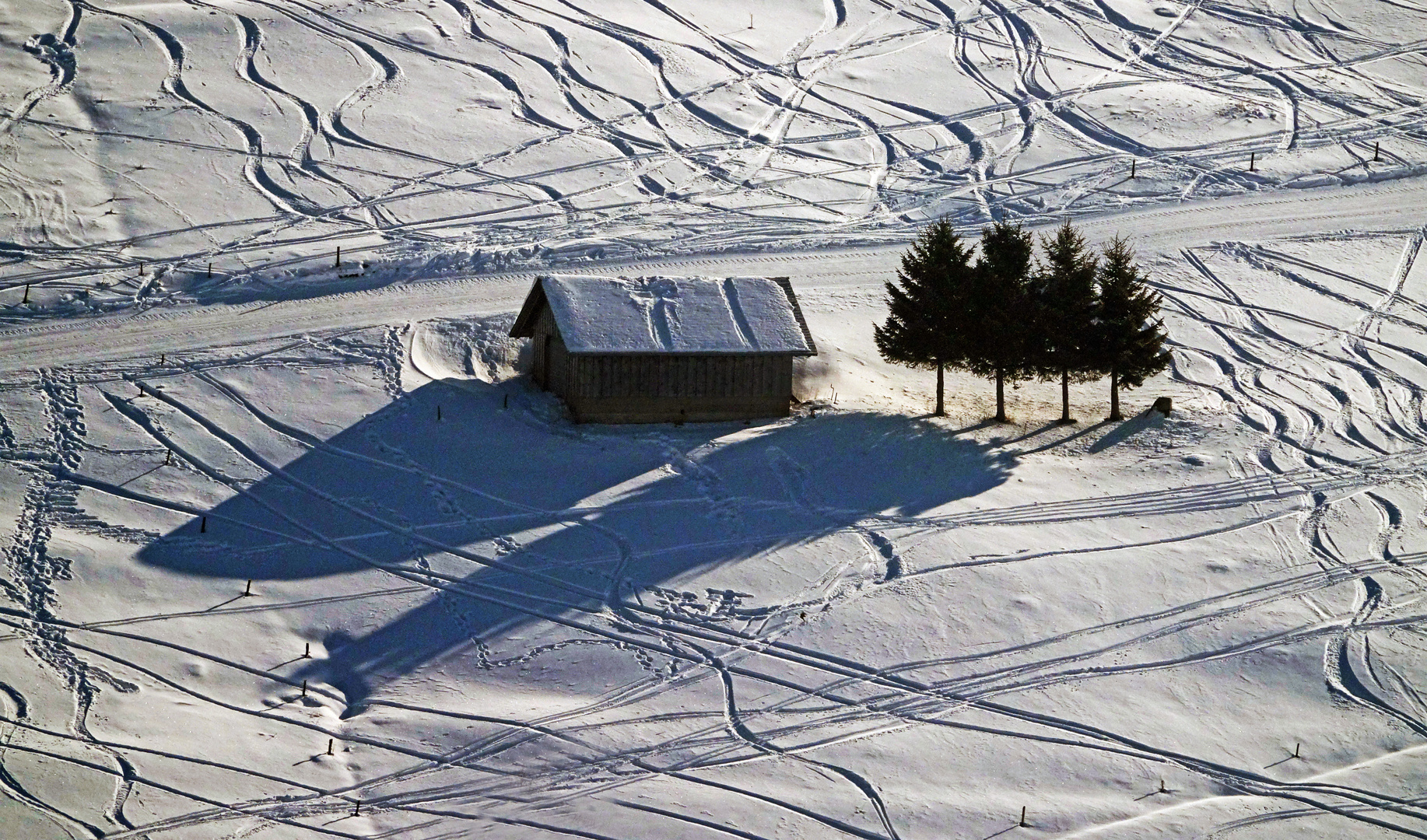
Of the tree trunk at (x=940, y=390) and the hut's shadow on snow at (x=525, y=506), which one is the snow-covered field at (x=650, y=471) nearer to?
the hut's shadow on snow at (x=525, y=506)

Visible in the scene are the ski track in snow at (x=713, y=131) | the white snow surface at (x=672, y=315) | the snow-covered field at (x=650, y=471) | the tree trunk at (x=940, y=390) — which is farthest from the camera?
the ski track in snow at (x=713, y=131)

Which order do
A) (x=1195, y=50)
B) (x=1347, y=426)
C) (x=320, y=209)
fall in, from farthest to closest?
(x=1195, y=50) → (x=320, y=209) → (x=1347, y=426)

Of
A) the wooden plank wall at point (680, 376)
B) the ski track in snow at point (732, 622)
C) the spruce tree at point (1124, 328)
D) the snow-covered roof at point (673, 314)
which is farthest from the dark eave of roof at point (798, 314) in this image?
the spruce tree at point (1124, 328)

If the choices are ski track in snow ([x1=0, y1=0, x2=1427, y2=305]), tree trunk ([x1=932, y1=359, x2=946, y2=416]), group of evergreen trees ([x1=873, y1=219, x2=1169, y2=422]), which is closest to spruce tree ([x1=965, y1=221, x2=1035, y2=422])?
group of evergreen trees ([x1=873, y1=219, x2=1169, y2=422])

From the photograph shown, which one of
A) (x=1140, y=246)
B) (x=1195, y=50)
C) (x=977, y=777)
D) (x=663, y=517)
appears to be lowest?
(x=977, y=777)

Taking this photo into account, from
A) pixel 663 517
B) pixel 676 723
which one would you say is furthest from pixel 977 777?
pixel 663 517

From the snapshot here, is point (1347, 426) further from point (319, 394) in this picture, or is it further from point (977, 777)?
point (319, 394)

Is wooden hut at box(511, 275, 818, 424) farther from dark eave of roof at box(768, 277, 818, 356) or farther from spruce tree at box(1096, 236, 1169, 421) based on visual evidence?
spruce tree at box(1096, 236, 1169, 421)

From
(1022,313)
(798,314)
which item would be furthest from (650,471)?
(1022,313)
